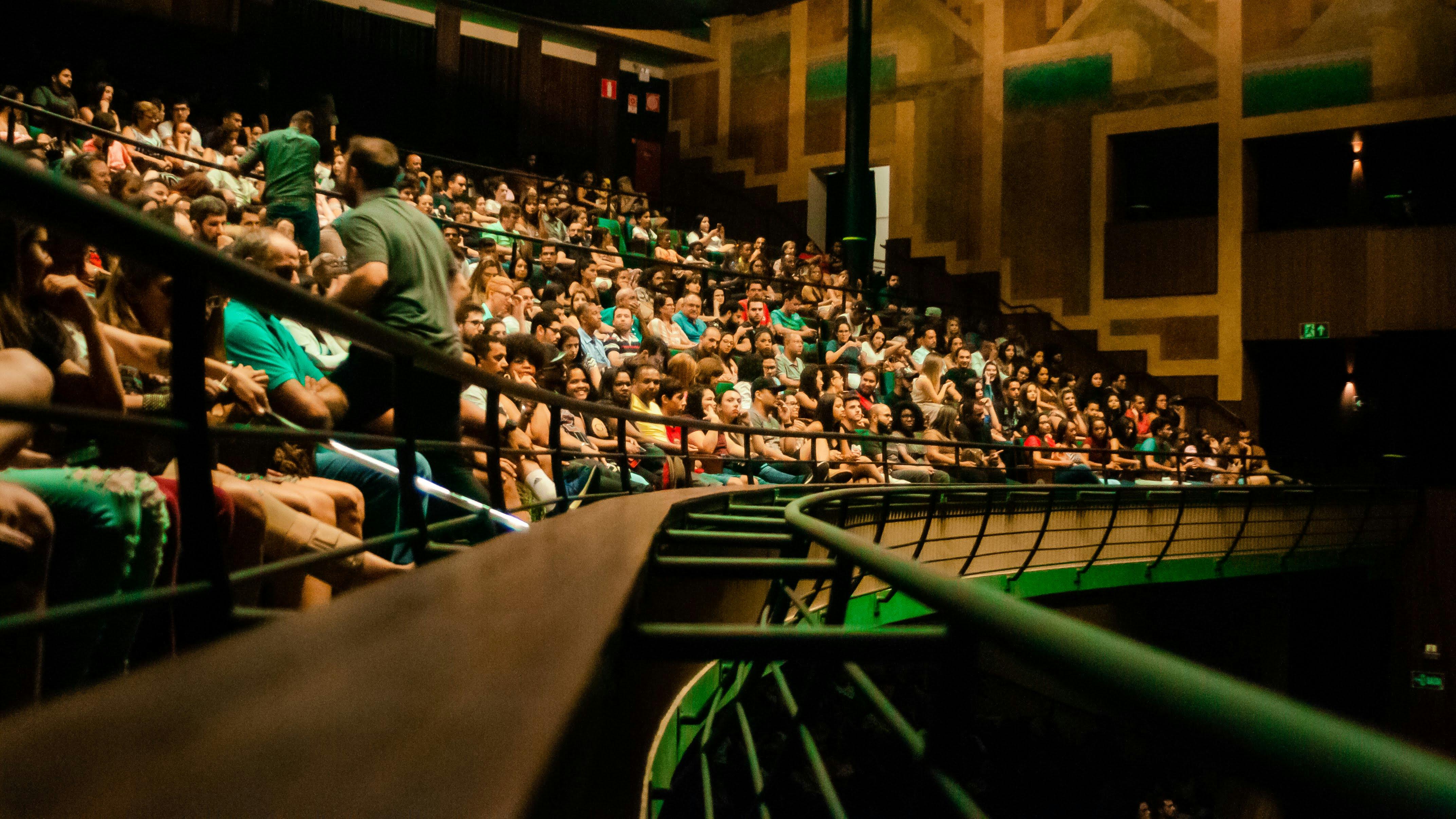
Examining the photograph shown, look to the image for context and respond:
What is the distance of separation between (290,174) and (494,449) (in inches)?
125

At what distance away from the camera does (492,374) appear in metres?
2.41

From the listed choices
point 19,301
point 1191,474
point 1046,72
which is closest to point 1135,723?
point 19,301

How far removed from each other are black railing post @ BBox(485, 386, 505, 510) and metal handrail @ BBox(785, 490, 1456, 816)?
1.99m

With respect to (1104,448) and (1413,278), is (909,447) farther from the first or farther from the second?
(1413,278)

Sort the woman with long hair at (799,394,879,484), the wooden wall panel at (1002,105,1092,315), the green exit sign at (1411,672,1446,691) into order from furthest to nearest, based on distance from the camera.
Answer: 1. the wooden wall panel at (1002,105,1092,315)
2. the green exit sign at (1411,672,1446,691)
3. the woman with long hair at (799,394,879,484)

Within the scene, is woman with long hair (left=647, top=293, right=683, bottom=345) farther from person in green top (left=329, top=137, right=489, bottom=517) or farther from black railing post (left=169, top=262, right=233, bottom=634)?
black railing post (left=169, top=262, right=233, bottom=634)

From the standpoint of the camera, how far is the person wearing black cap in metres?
6.73

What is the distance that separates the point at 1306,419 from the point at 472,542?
14.4 meters

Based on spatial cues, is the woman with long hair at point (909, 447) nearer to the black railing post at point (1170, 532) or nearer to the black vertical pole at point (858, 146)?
the black railing post at point (1170, 532)

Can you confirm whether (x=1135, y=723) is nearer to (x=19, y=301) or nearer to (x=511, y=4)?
(x=19, y=301)

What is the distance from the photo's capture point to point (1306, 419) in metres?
14.4

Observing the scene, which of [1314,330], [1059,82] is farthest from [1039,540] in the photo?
[1059,82]

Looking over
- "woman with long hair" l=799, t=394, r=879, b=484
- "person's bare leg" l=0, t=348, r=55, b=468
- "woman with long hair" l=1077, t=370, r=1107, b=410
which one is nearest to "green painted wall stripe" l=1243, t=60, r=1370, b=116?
"woman with long hair" l=1077, t=370, r=1107, b=410

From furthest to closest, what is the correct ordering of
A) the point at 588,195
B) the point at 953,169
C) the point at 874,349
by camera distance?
the point at 953,169, the point at 588,195, the point at 874,349
